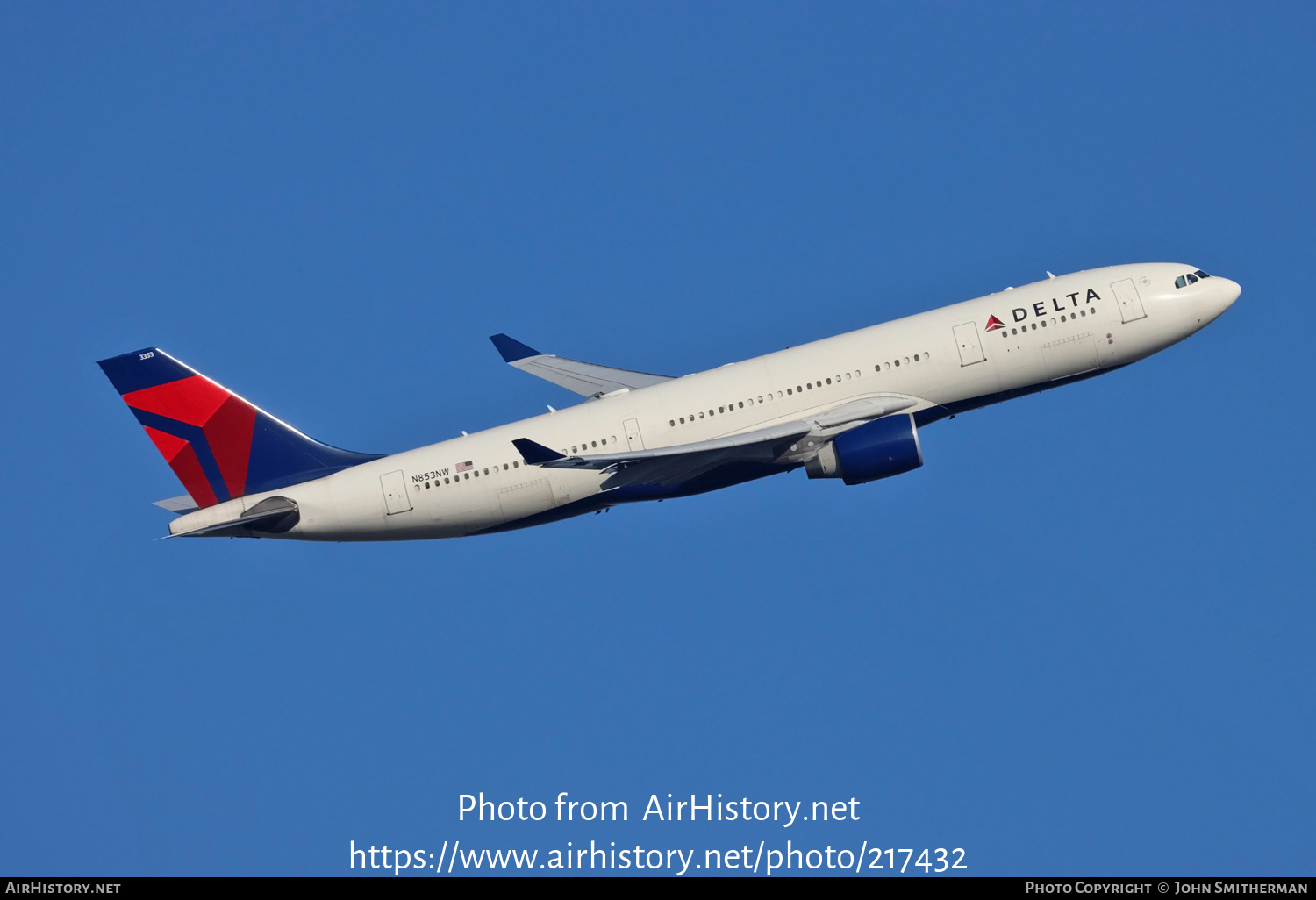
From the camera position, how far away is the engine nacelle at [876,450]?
146 ft

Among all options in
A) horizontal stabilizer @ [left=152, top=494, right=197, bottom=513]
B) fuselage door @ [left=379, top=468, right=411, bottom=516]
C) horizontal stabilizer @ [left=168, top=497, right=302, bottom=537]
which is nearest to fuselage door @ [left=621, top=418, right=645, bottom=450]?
fuselage door @ [left=379, top=468, right=411, bottom=516]

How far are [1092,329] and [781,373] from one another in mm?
12015

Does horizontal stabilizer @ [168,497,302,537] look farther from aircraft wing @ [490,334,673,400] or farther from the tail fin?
aircraft wing @ [490,334,673,400]

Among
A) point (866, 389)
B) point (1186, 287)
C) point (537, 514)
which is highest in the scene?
point (1186, 287)

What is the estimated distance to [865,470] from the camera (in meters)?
44.6

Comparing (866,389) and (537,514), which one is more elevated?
(866,389)

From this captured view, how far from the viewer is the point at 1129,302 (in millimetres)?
45969

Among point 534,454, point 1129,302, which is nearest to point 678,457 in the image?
point 534,454

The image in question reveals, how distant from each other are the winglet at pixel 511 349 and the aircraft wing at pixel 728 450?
11.9 meters

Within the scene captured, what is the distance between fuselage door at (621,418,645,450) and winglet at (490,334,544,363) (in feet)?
39.3

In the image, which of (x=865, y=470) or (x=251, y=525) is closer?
(x=865, y=470)

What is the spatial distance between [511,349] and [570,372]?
3405 millimetres

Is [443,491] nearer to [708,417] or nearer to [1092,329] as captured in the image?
[708,417]

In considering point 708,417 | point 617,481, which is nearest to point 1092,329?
point 708,417
